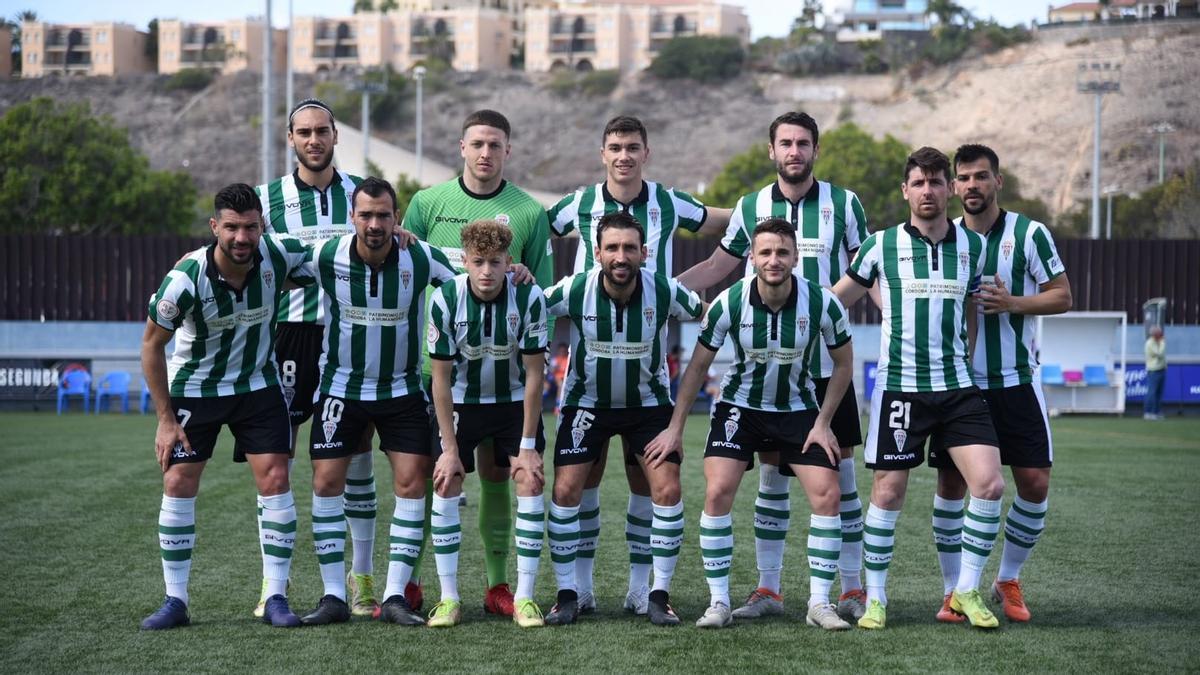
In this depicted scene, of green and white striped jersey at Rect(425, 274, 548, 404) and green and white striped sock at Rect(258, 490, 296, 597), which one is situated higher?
green and white striped jersey at Rect(425, 274, 548, 404)

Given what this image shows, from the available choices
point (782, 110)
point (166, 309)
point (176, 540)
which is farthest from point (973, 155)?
point (782, 110)

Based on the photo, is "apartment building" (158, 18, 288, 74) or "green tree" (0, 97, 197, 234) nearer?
"green tree" (0, 97, 197, 234)

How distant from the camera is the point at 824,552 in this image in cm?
586

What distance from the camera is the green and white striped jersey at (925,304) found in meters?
5.92

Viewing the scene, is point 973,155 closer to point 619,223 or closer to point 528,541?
point 619,223

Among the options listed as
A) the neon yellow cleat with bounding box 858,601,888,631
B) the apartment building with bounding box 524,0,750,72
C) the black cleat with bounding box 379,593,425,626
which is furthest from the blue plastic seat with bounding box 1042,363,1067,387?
the apartment building with bounding box 524,0,750,72

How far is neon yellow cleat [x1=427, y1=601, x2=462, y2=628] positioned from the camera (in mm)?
5816

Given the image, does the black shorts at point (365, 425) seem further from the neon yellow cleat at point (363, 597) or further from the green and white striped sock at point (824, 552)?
the green and white striped sock at point (824, 552)

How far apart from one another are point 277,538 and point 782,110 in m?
85.7

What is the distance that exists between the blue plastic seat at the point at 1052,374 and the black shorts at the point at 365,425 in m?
18.1

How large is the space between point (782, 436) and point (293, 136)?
2.60 m

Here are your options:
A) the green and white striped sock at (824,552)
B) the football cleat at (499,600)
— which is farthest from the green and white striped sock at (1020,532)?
the football cleat at (499,600)

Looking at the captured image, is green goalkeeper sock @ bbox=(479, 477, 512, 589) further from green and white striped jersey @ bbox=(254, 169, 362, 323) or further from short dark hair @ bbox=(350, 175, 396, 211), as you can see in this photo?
short dark hair @ bbox=(350, 175, 396, 211)

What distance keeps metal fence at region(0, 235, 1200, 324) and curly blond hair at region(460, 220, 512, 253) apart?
2076 cm
